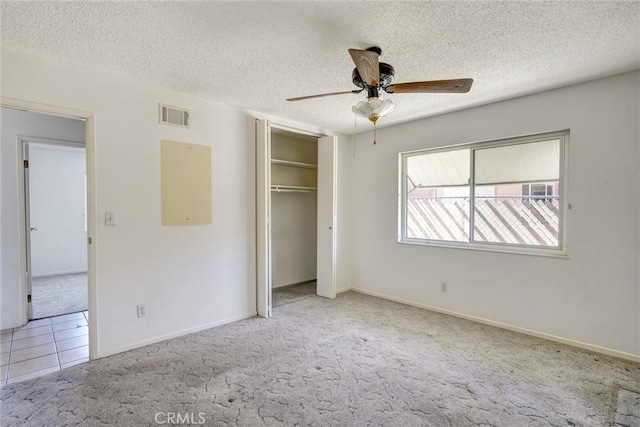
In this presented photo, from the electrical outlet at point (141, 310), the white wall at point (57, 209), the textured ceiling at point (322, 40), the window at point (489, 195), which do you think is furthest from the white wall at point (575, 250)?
the white wall at point (57, 209)

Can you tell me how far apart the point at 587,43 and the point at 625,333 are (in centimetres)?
239

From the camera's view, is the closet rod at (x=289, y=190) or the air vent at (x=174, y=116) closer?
the air vent at (x=174, y=116)

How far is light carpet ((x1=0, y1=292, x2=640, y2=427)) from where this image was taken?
1890 millimetres

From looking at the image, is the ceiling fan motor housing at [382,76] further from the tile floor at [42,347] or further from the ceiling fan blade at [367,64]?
the tile floor at [42,347]

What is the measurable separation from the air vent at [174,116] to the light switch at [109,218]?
1.00 meters

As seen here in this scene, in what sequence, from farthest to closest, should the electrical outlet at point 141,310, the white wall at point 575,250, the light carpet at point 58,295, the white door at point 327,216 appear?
1. the white door at point 327,216
2. the light carpet at point 58,295
3. the electrical outlet at point 141,310
4. the white wall at point 575,250

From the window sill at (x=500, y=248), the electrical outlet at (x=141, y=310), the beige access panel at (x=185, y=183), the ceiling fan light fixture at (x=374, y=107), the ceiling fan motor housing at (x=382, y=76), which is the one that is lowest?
the electrical outlet at (x=141, y=310)

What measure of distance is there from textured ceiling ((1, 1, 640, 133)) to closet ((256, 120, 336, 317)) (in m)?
1.15

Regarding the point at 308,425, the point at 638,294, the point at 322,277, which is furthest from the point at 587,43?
the point at 322,277

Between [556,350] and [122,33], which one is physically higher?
[122,33]

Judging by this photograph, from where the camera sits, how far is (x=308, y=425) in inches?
71.2

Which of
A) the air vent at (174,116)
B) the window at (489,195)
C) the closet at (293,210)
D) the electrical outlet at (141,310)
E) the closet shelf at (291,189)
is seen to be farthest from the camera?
→ the closet shelf at (291,189)

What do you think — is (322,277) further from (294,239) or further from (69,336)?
(69,336)
